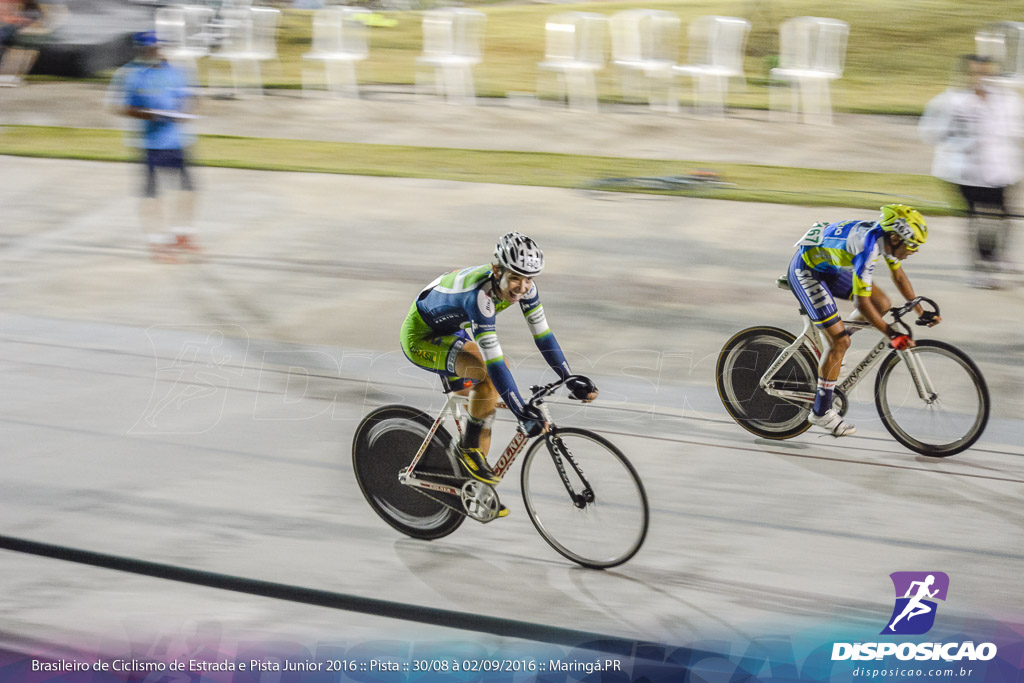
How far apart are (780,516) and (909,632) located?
3.13 feet

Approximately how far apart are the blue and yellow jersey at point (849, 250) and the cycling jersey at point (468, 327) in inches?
69.5

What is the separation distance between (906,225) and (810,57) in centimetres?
861

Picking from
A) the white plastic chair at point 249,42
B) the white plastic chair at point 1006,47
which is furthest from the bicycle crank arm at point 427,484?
the white plastic chair at point 249,42

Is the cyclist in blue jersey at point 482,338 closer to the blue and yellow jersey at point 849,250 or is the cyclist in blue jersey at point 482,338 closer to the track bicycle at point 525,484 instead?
the track bicycle at point 525,484

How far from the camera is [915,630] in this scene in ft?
13.6

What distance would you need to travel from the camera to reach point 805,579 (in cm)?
445

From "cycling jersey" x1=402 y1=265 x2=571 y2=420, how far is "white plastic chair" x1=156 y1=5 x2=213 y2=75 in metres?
11.5

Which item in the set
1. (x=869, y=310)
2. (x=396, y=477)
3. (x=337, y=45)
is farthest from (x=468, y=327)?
(x=337, y=45)

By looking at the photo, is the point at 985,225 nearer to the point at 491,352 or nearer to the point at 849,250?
the point at 849,250

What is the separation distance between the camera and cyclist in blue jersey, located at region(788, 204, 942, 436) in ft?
16.8

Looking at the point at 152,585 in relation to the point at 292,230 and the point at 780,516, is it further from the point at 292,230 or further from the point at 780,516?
the point at 292,230

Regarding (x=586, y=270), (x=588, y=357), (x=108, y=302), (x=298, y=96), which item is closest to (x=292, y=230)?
(x=108, y=302)

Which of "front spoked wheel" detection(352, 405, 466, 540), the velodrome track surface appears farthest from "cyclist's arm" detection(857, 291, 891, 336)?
"front spoked wheel" detection(352, 405, 466, 540)

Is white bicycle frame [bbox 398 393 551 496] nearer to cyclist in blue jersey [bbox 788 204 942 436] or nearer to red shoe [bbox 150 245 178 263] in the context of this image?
cyclist in blue jersey [bbox 788 204 942 436]
